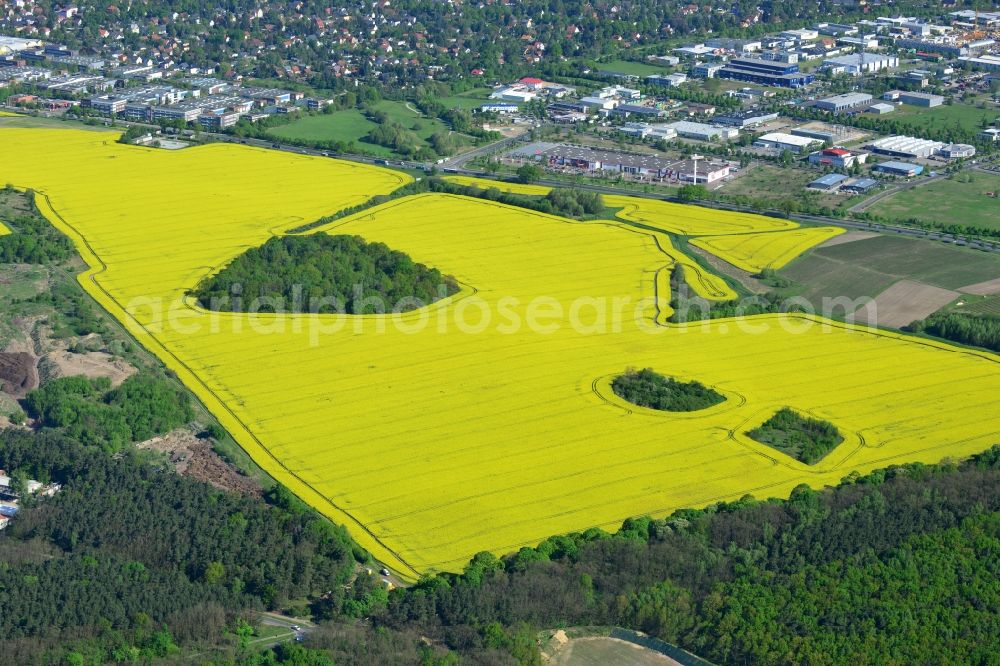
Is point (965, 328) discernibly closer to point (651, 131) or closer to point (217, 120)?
point (651, 131)

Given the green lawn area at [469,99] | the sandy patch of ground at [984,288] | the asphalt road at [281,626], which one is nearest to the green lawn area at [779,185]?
the sandy patch of ground at [984,288]

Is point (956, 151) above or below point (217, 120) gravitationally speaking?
below

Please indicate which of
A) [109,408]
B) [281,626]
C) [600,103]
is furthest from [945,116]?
[281,626]

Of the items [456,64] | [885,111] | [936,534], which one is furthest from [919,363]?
[456,64]

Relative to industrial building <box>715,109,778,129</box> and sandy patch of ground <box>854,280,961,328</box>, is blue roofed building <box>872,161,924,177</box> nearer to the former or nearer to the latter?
industrial building <box>715,109,778,129</box>

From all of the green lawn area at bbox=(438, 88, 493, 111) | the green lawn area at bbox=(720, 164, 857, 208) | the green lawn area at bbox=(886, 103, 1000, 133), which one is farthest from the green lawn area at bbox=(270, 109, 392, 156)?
the green lawn area at bbox=(886, 103, 1000, 133)

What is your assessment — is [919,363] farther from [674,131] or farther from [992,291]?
[674,131]

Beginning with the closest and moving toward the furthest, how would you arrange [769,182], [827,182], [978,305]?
1. [978,305]
2. [827,182]
3. [769,182]

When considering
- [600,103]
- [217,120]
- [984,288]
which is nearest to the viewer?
[984,288]
